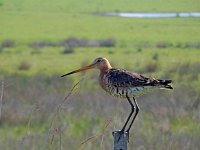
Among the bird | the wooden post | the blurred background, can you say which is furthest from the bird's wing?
the wooden post

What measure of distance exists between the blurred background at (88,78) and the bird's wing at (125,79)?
0.30 metres

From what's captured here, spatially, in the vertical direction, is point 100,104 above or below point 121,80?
below

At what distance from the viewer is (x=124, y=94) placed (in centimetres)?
601

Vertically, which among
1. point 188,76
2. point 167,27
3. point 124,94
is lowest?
point 167,27

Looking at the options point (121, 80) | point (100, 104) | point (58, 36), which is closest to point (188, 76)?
point (100, 104)

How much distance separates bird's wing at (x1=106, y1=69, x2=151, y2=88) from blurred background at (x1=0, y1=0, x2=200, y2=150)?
297 millimetres

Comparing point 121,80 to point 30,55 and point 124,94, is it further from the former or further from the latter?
point 30,55

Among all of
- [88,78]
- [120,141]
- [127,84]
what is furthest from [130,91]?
[88,78]

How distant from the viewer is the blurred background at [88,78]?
10438mm

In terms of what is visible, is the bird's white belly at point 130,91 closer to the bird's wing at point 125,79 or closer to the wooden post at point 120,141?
the bird's wing at point 125,79

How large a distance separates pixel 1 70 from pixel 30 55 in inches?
281

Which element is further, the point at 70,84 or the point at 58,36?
the point at 58,36

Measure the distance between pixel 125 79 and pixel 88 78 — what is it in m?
15.2

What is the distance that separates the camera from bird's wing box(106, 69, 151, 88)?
6.00m
